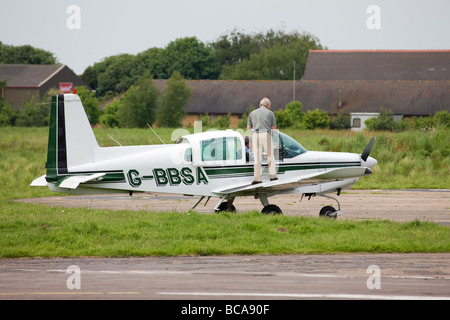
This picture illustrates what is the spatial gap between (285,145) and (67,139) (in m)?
4.53

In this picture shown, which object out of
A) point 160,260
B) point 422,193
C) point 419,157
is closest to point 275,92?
point 419,157

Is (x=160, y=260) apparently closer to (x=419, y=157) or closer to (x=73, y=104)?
(x=73, y=104)

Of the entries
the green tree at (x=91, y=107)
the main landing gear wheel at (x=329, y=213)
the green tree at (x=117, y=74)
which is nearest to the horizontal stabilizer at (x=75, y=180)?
the main landing gear wheel at (x=329, y=213)

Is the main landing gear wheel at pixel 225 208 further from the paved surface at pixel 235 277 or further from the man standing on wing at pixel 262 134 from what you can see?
the paved surface at pixel 235 277

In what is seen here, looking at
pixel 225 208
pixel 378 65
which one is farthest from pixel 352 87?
Result: pixel 225 208

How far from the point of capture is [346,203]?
722 inches

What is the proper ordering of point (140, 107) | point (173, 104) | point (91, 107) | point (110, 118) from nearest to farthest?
1. point (140, 107)
2. point (173, 104)
3. point (110, 118)
4. point (91, 107)

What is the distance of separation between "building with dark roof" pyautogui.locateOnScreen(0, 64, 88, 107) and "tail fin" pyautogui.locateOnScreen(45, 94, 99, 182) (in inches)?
3110

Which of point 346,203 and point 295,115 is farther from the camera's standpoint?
point 295,115

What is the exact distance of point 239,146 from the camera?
14352 millimetres

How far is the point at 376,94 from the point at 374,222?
5536 cm

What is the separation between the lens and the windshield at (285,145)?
1459cm

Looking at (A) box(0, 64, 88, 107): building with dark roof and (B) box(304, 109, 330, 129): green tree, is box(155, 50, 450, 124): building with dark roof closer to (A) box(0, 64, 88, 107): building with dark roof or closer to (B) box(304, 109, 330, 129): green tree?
(B) box(304, 109, 330, 129): green tree

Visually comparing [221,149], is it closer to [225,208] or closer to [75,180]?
[225,208]
